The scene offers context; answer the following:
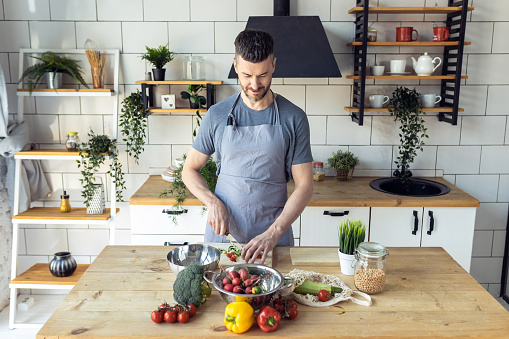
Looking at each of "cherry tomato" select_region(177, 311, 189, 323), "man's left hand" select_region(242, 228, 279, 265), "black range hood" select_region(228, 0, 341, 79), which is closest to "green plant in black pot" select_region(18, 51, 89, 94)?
"black range hood" select_region(228, 0, 341, 79)

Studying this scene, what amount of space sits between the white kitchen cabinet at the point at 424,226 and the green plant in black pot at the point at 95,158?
5.81 feet

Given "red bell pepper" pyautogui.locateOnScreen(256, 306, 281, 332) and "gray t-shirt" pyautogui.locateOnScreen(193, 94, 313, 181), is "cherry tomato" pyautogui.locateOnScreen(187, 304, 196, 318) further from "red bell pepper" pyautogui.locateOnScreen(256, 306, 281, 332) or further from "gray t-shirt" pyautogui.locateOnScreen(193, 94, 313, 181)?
"gray t-shirt" pyautogui.locateOnScreen(193, 94, 313, 181)

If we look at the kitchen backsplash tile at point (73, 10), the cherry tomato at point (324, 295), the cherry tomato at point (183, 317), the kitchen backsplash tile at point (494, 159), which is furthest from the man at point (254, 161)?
the kitchen backsplash tile at point (494, 159)

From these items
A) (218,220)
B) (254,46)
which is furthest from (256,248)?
(254,46)

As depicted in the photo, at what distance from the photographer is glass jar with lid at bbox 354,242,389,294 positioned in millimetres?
1587

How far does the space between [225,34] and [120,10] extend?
74 cm

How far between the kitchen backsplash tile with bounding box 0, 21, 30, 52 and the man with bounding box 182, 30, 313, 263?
1.88 meters

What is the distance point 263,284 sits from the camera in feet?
5.16

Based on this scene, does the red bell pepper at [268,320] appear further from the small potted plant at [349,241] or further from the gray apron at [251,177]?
the gray apron at [251,177]

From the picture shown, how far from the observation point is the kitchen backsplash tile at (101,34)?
3236 millimetres

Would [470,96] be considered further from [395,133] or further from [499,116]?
[395,133]

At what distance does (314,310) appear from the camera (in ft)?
4.96

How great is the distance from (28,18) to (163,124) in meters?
1.16

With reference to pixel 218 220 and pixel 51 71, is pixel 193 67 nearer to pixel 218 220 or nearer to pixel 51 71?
pixel 51 71
